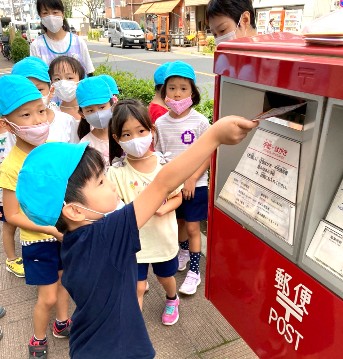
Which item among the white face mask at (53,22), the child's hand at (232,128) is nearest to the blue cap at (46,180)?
the child's hand at (232,128)

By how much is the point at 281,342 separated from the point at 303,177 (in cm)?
69

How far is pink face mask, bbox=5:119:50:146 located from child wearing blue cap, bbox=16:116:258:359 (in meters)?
0.78

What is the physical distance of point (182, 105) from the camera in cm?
230

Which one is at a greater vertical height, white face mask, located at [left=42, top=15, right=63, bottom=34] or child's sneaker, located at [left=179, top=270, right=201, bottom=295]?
white face mask, located at [left=42, top=15, right=63, bottom=34]

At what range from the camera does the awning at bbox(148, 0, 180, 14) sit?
28.5m

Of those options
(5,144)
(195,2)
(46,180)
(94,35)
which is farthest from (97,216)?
(94,35)

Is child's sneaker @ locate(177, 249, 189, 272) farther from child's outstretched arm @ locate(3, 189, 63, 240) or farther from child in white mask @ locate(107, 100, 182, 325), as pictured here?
child's outstretched arm @ locate(3, 189, 63, 240)

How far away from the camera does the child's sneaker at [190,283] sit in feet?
7.96

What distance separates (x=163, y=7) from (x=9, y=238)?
101 ft

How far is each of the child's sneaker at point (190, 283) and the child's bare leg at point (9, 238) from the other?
1.25 metres

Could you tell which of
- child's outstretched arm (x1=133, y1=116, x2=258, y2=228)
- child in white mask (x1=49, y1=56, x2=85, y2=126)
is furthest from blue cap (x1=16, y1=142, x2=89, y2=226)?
child in white mask (x1=49, y1=56, x2=85, y2=126)

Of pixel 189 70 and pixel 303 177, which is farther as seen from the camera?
pixel 189 70

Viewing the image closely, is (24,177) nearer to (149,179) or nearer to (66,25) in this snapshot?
(149,179)

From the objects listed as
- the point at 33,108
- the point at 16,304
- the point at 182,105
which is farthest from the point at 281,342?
the point at 16,304
